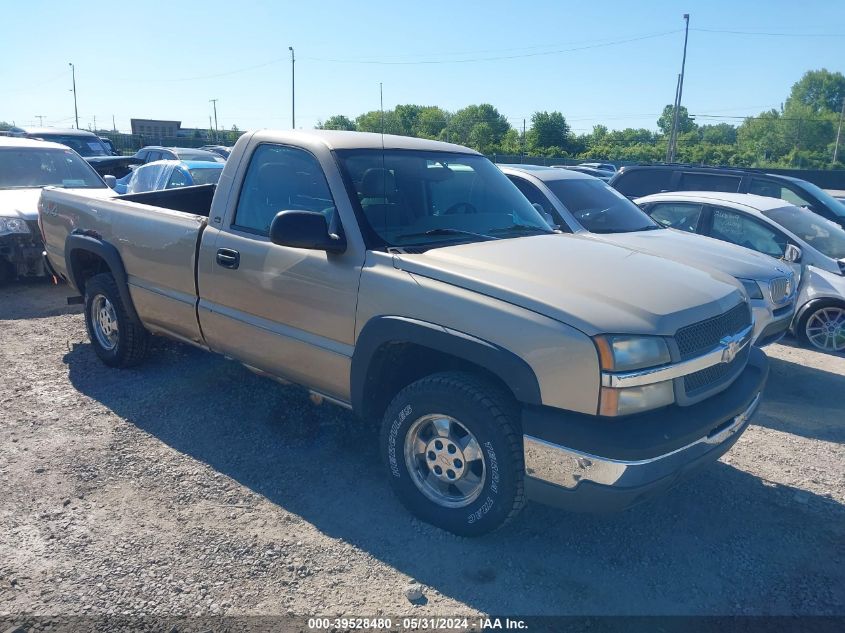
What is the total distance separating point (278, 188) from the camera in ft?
13.6

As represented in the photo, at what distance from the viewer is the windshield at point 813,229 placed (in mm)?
7453

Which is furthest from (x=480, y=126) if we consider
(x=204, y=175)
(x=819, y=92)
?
(x=819, y=92)

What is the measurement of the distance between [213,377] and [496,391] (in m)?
3.11

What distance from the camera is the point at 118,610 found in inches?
111

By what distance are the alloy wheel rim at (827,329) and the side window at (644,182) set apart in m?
3.08

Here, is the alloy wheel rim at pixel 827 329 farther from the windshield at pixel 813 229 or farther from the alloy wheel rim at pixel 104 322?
the alloy wheel rim at pixel 104 322

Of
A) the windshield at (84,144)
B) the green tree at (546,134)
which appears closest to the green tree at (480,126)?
the green tree at (546,134)

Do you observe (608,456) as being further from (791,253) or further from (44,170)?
(44,170)

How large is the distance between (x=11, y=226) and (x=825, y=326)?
917cm

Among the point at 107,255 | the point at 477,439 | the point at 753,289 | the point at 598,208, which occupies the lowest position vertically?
the point at 477,439

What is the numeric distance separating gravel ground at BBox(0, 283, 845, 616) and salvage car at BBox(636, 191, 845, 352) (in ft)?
8.78

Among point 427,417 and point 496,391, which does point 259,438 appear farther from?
point 496,391

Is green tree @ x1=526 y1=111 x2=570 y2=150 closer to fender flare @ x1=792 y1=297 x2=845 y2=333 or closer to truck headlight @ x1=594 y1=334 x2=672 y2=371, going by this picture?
fender flare @ x1=792 y1=297 x2=845 y2=333

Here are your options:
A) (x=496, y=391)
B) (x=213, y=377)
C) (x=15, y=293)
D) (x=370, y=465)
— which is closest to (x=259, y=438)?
(x=370, y=465)
